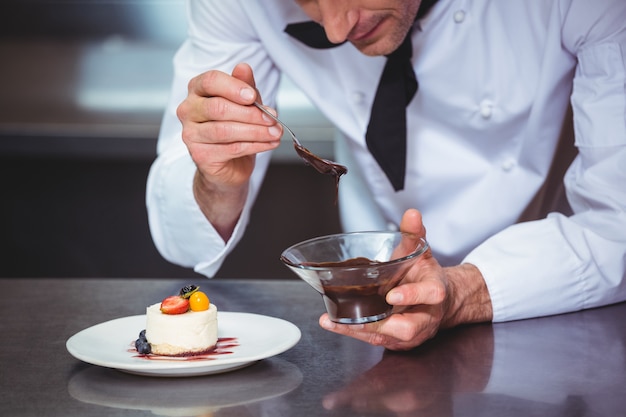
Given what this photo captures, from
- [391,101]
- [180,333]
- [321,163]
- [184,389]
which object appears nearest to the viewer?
[184,389]

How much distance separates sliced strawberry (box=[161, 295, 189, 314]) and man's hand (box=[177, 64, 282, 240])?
0.31 metres

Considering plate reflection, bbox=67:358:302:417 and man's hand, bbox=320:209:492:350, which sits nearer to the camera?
plate reflection, bbox=67:358:302:417

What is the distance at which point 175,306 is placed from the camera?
4.50ft

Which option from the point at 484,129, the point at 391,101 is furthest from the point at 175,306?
the point at 484,129

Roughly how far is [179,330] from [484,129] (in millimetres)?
941

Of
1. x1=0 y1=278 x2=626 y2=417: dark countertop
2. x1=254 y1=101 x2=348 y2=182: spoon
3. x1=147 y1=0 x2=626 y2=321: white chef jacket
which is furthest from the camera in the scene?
x1=147 y1=0 x2=626 y2=321: white chef jacket

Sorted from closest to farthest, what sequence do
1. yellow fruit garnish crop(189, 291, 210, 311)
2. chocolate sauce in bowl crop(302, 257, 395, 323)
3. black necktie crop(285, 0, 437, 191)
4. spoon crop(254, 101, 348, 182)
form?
chocolate sauce in bowl crop(302, 257, 395, 323)
yellow fruit garnish crop(189, 291, 210, 311)
spoon crop(254, 101, 348, 182)
black necktie crop(285, 0, 437, 191)

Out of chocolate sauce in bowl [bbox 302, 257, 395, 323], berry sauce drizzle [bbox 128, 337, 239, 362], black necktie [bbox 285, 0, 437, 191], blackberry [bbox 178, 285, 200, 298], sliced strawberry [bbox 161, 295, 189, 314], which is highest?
black necktie [bbox 285, 0, 437, 191]

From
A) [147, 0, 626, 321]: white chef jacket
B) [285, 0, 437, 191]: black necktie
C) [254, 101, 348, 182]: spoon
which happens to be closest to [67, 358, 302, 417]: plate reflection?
[254, 101, 348, 182]: spoon

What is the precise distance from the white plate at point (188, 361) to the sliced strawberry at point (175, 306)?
0.08 meters

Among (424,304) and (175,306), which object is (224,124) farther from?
(424,304)

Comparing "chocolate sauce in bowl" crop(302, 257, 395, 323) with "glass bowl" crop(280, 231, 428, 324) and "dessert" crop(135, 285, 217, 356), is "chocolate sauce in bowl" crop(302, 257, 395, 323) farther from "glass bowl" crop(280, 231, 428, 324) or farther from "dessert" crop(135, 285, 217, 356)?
"dessert" crop(135, 285, 217, 356)

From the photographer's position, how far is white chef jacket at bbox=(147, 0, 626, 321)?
169 cm

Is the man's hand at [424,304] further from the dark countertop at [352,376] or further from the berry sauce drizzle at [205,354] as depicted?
the berry sauce drizzle at [205,354]
